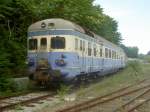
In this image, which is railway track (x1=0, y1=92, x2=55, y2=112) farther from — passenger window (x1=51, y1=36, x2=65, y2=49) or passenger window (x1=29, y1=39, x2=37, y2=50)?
passenger window (x1=29, y1=39, x2=37, y2=50)

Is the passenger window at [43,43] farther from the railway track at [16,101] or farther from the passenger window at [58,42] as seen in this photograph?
the railway track at [16,101]

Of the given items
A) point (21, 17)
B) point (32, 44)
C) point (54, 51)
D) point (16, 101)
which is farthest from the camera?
point (21, 17)

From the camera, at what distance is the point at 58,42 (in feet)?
64.4

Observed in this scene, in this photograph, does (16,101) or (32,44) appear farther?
(32,44)

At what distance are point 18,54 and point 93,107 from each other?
10124 millimetres

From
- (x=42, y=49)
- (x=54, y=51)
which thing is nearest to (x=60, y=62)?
(x=54, y=51)

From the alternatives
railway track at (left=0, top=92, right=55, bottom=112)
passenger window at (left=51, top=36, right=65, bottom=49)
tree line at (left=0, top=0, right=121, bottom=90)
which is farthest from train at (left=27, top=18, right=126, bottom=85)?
tree line at (left=0, top=0, right=121, bottom=90)

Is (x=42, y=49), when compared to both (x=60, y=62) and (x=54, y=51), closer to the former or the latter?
(x=54, y=51)

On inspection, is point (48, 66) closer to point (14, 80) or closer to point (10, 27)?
point (14, 80)

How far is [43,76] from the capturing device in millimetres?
19562

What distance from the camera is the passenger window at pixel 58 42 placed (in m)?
19.6

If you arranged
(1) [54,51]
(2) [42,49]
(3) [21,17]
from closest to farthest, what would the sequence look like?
(1) [54,51] → (2) [42,49] → (3) [21,17]

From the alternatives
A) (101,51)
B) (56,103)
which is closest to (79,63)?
(56,103)

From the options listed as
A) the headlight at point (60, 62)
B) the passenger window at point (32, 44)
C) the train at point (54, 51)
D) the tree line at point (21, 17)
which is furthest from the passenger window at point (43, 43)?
the tree line at point (21, 17)
